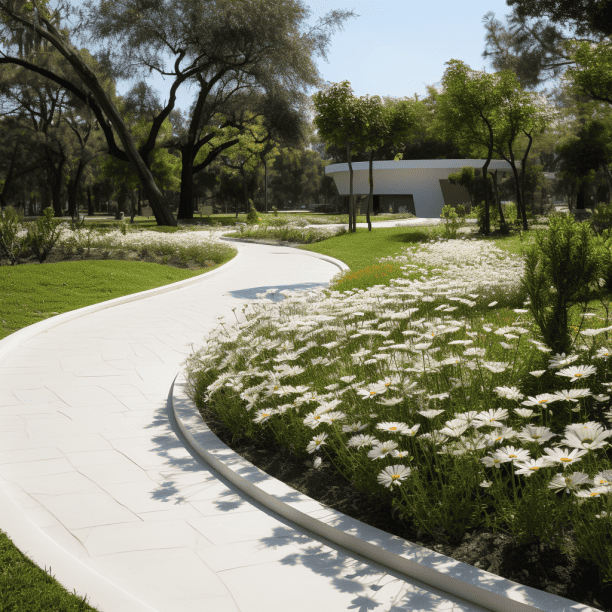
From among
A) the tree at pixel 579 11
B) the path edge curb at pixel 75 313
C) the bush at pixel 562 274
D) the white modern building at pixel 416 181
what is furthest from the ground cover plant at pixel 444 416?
the white modern building at pixel 416 181

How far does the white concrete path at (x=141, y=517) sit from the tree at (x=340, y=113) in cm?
1686

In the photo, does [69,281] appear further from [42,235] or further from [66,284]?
[42,235]

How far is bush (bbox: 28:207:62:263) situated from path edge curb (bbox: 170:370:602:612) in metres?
11.0

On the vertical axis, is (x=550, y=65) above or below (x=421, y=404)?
above

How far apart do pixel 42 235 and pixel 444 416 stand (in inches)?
502

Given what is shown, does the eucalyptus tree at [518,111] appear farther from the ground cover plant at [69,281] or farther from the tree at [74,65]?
the tree at [74,65]

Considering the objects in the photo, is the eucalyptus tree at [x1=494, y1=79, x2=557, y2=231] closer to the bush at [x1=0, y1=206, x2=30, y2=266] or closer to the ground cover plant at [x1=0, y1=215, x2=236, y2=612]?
the ground cover plant at [x1=0, y1=215, x2=236, y2=612]

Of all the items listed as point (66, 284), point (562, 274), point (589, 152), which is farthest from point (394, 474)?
point (589, 152)

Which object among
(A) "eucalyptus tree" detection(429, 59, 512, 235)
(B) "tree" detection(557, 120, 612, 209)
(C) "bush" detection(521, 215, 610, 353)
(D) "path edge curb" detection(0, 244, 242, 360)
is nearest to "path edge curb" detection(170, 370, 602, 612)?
(C) "bush" detection(521, 215, 610, 353)

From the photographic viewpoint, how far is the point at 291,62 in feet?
90.2

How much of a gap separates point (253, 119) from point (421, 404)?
109 feet

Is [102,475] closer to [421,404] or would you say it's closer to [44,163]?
[421,404]

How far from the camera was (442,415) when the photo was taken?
369cm

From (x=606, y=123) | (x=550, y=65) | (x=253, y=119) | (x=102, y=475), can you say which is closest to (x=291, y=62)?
(x=253, y=119)
